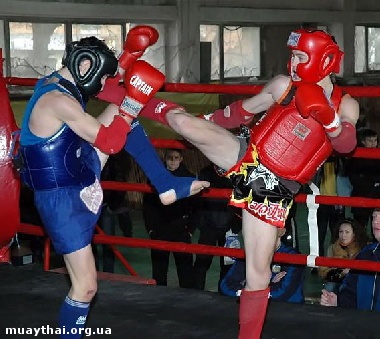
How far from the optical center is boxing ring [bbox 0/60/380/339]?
395cm

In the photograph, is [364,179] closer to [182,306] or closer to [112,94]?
[182,306]

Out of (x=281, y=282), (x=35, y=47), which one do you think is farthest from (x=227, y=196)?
(x=35, y=47)

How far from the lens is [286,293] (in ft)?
14.7

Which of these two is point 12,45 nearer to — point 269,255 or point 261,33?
point 261,33

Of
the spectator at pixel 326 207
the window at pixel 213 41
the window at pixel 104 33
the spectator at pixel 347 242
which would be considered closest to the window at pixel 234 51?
the window at pixel 213 41

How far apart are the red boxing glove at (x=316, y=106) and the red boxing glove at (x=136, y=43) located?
0.80 metres

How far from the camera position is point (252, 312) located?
3.55 meters

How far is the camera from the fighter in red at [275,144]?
130 inches

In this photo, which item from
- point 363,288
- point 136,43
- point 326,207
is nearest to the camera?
point 136,43

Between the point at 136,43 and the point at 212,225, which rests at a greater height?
the point at 136,43

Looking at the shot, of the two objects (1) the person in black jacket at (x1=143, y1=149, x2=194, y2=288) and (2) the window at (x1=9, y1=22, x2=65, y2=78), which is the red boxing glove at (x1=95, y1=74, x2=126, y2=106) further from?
(2) the window at (x1=9, y1=22, x2=65, y2=78)

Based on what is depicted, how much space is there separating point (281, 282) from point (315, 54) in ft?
5.31

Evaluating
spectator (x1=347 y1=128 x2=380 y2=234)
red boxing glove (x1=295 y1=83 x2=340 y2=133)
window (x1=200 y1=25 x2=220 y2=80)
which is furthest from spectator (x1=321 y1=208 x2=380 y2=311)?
window (x1=200 y1=25 x2=220 y2=80)

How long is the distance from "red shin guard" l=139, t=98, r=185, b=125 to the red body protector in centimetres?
41
